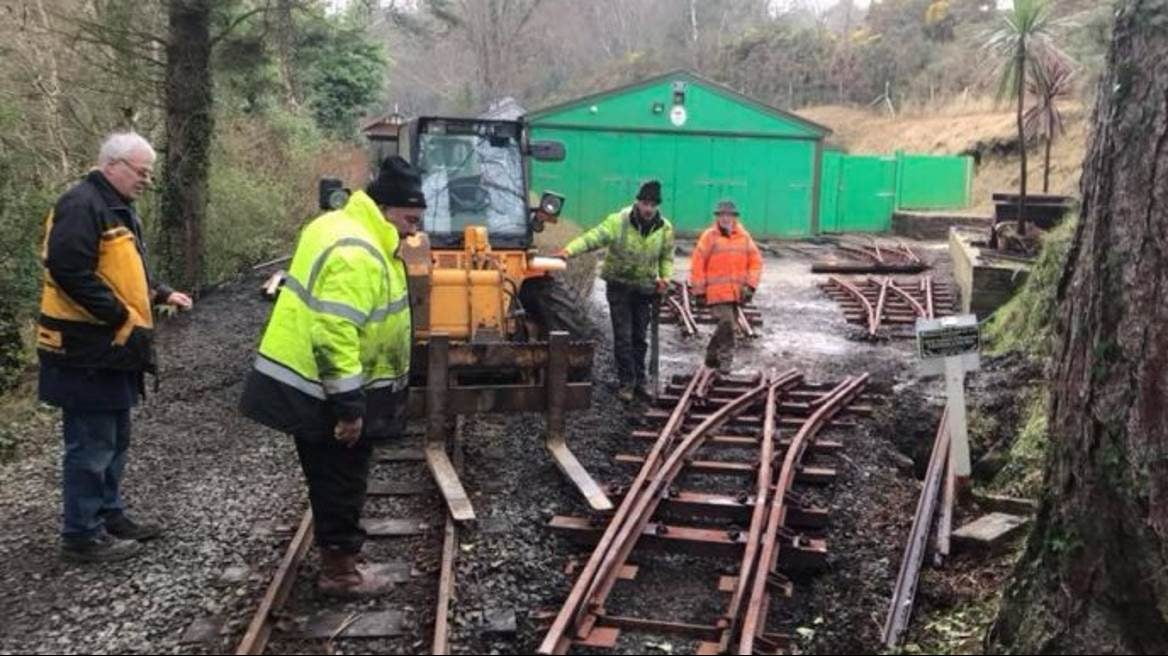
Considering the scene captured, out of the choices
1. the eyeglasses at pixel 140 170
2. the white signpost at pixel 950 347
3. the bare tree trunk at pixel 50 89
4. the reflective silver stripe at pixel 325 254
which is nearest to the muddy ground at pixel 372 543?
the white signpost at pixel 950 347

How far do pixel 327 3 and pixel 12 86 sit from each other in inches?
183

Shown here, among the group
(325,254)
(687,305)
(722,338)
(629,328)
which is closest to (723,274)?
(722,338)

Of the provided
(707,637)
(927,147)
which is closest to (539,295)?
(707,637)

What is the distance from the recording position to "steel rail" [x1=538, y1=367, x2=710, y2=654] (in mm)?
4461

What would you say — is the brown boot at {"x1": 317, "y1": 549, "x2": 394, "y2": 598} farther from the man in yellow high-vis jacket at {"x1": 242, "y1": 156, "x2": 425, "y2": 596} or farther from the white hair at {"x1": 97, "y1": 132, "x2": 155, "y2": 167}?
the white hair at {"x1": 97, "y1": 132, "x2": 155, "y2": 167}

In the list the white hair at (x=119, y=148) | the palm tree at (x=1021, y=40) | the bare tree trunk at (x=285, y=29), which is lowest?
the white hair at (x=119, y=148)

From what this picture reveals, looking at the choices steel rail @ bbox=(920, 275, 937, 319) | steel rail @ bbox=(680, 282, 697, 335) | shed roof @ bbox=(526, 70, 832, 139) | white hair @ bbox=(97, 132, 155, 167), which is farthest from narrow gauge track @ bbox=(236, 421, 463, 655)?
shed roof @ bbox=(526, 70, 832, 139)

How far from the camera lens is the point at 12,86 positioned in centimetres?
1332

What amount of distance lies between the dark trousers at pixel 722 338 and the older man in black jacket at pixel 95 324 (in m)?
6.31

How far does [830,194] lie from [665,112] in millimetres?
6045

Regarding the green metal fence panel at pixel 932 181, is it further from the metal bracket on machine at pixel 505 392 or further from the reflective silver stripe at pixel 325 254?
the reflective silver stripe at pixel 325 254

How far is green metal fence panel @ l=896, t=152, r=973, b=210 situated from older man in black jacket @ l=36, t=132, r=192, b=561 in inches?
1099

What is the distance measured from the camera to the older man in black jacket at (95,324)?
5062 mm

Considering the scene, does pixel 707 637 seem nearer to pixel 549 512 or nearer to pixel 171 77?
pixel 549 512
